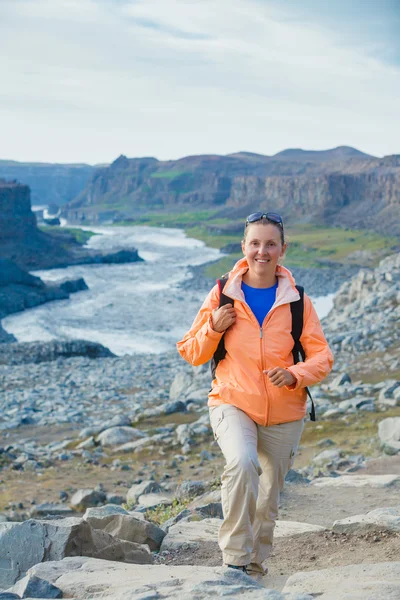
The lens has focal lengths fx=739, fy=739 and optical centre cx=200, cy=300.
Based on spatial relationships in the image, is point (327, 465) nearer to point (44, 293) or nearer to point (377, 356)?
point (377, 356)

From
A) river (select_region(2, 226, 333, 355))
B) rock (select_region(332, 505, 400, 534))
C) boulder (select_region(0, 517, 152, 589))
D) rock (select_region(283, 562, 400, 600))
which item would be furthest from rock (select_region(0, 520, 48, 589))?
river (select_region(2, 226, 333, 355))

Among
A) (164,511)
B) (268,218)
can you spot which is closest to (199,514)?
(164,511)

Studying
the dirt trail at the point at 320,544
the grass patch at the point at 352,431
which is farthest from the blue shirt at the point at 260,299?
the grass patch at the point at 352,431

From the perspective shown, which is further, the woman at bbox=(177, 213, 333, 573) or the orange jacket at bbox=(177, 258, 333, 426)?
the orange jacket at bbox=(177, 258, 333, 426)

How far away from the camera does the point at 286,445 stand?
18.1 feet

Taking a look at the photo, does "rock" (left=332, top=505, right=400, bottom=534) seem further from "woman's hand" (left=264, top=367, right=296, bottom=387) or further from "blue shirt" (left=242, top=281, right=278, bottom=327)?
"blue shirt" (left=242, top=281, right=278, bottom=327)

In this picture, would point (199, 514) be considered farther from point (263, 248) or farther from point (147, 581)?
point (263, 248)

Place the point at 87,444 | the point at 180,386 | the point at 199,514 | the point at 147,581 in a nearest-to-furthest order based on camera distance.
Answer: the point at 147,581
the point at 199,514
the point at 87,444
the point at 180,386

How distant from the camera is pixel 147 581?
185 inches

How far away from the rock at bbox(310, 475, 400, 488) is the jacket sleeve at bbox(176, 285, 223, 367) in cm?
490

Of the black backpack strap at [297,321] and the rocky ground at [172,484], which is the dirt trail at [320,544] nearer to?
the rocky ground at [172,484]

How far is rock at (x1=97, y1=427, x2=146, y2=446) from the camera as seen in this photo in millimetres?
16922

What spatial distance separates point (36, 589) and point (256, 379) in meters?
2.03

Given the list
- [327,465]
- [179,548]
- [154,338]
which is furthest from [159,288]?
[179,548]
